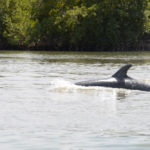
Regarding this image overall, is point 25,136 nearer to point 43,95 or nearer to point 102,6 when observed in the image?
point 43,95

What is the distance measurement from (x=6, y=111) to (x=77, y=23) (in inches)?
3039

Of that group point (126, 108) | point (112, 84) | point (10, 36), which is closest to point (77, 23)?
point (10, 36)

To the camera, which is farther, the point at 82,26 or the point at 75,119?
the point at 82,26

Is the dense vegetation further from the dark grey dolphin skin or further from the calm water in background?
the calm water in background

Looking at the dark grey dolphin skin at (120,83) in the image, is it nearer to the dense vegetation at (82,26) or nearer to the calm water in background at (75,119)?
the calm water in background at (75,119)

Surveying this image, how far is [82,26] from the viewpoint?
93.3m

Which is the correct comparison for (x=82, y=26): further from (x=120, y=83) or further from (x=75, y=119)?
(x=75, y=119)

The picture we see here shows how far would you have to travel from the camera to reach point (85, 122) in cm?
1446

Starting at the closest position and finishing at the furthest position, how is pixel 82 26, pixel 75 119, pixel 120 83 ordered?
pixel 75 119 → pixel 120 83 → pixel 82 26

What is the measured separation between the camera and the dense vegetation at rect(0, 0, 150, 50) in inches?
3620

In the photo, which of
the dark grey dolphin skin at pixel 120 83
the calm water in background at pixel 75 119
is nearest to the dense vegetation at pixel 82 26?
the dark grey dolphin skin at pixel 120 83

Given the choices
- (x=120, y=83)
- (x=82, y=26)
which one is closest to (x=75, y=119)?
(x=120, y=83)

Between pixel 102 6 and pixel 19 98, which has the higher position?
pixel 102 6

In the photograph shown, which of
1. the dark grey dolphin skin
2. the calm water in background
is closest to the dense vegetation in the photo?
the dark grey dolphin skin
